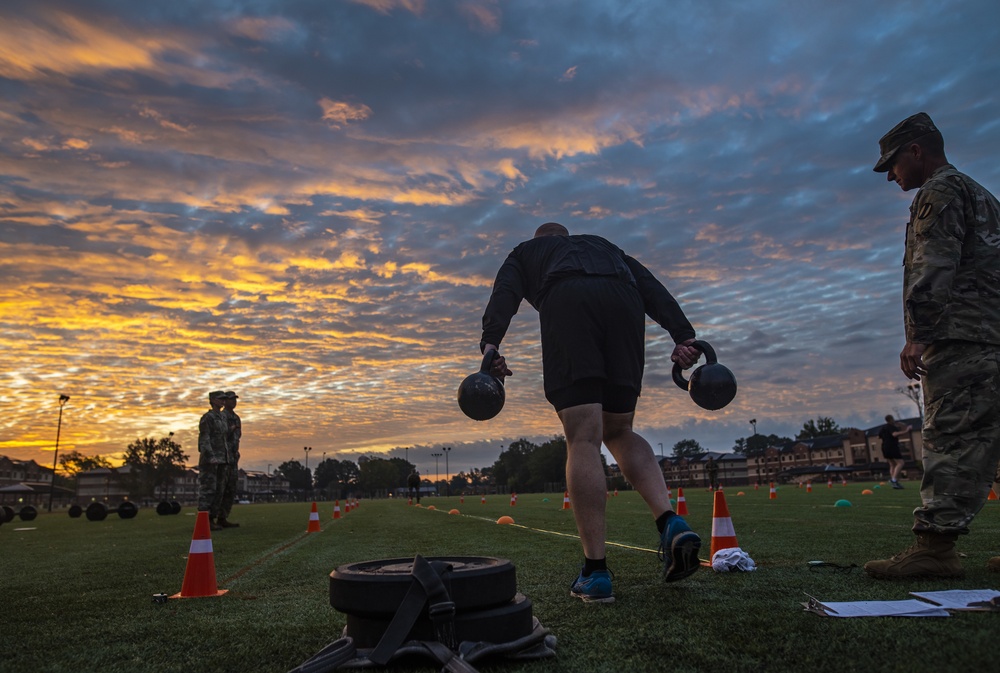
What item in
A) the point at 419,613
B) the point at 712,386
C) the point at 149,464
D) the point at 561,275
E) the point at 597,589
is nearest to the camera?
the point at 419,613

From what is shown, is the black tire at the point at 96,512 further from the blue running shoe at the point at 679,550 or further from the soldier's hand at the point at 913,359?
the soldier's hand at the point at 913,359

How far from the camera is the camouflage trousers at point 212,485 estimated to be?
10914mm

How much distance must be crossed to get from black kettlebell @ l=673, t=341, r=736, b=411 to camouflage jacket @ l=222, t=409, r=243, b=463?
10.3 metres

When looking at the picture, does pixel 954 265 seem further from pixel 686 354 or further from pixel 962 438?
pixel 686 354

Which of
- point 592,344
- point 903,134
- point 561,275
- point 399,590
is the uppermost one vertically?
point 903,134

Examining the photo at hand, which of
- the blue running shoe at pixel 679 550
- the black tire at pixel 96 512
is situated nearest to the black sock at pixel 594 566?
the blue running shoe at pixel 679 550

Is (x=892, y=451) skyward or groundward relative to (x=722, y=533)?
skyward

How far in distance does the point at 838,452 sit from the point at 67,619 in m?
147

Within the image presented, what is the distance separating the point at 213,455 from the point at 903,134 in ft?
36.6

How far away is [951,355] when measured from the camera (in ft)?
11.7

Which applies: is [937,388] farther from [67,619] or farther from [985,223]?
[67,619]

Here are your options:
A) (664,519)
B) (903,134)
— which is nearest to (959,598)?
(664,519)

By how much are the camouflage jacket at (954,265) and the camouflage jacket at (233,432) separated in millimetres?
11305

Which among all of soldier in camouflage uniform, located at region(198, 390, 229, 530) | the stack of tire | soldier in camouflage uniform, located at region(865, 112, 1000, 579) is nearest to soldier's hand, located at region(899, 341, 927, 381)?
soldier in camouflage uniform, located at region(865, 112, 1000, 579)
